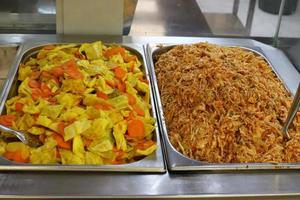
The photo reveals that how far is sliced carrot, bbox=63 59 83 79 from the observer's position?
49.4 inches

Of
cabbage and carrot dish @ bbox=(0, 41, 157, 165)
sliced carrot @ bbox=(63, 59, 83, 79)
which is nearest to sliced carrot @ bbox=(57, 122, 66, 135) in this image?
cabbage and carrot dish @ bbox=(0, 41, 157, 165)

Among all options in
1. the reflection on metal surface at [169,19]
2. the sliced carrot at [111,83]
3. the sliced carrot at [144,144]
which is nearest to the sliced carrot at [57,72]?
the sliced carrot at [111,83]

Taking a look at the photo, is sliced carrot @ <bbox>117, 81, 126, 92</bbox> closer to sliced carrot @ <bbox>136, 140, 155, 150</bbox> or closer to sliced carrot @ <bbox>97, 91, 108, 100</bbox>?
sliced carrot @ <bbox>97, 91, 108, 100</bbox>

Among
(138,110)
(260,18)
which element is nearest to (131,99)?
(138,110)

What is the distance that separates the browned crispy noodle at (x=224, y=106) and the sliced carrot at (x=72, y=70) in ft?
0.89

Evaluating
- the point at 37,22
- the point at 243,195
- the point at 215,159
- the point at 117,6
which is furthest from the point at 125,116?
the point at 37,22

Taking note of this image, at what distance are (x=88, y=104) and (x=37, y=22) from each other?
64cm

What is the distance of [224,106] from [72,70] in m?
0.48

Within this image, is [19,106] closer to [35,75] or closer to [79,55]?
[35,75]

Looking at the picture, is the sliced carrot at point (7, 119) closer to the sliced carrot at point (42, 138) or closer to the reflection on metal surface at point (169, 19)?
the sliced carrot at point (42, 138)

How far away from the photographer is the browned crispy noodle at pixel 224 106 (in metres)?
1.12

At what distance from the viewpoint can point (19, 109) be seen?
1.16 metres

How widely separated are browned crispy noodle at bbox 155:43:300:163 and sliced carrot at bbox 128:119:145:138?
0.09 metres

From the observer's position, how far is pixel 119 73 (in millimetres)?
1329
